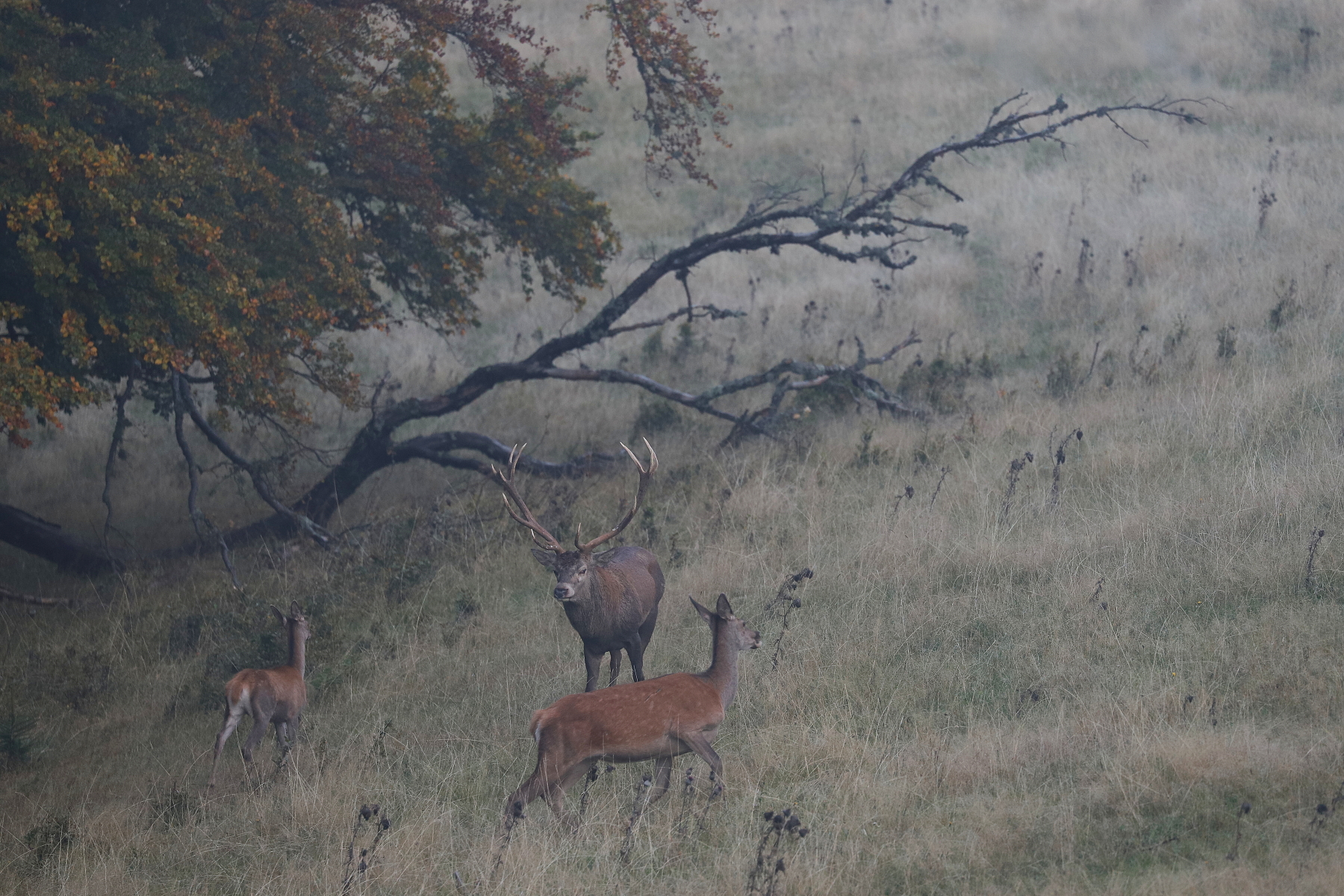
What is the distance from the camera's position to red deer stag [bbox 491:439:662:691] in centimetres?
693

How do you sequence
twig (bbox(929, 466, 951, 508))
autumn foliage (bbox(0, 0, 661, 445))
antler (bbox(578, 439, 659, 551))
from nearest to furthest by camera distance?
1. antler (bbox(578, 439, 659, 551))
2. autumn foliage (bbox(0, 0, 661, 445))
3. twig (bbox(929, 466, 951, 508))

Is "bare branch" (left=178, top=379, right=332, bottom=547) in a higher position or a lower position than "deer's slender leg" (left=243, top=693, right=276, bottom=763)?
higher

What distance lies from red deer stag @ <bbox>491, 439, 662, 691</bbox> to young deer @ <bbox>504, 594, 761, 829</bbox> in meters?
1.12

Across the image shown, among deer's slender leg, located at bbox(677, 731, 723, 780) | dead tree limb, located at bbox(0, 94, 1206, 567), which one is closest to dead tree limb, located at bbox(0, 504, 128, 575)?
dead tree limb, located at bbox(0, 94, 1206, 567)

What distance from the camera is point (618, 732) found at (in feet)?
18.5

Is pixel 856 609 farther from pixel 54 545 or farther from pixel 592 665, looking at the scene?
pixel 54 545

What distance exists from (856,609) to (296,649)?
11.6 feet

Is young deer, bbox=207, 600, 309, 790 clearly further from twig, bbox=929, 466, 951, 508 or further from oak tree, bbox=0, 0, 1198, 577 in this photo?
twig, bbox=929, 466, 951, 508

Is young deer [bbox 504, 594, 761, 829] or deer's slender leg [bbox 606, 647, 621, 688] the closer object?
young deer [bbox 504, 594, 761, 829]

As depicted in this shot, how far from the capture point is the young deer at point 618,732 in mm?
5625

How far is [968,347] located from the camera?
1398 centimetres

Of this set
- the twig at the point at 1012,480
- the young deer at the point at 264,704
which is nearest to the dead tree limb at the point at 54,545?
the young deer at the point at 264,704

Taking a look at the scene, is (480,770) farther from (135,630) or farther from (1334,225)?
(1334,225)

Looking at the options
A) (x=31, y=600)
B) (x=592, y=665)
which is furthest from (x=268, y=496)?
(x=592, y=665)
